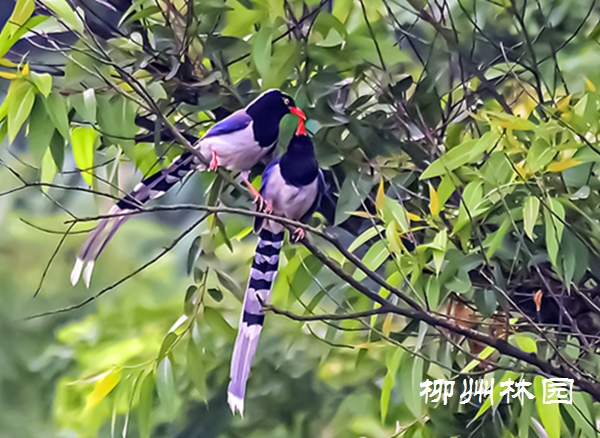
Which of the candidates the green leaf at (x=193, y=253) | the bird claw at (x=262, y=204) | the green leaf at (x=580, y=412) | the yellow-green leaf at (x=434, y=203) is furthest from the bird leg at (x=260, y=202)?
the green leaf at (x=580, y=412)

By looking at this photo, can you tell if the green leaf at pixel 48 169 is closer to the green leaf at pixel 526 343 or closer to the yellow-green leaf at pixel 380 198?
the yellow-green leaf at pixel 380 198

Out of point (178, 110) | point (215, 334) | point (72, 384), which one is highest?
point (178, 110)

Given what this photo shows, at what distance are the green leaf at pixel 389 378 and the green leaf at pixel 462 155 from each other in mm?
234

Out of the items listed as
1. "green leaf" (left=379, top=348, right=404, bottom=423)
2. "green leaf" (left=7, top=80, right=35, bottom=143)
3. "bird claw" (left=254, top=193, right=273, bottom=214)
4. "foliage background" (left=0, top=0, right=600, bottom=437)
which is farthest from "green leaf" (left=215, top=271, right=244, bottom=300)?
"green leaf" (left=7, top=80, right=35, bottom=143)

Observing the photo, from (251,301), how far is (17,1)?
18.4 inches

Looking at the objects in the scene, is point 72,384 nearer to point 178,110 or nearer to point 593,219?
point 178,110

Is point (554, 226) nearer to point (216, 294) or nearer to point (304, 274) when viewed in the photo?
point (304, 274)

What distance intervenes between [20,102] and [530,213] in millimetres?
561

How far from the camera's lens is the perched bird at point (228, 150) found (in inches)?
32.5

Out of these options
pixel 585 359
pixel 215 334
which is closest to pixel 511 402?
pixel 585 359

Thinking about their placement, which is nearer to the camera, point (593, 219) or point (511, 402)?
point (593, 219)

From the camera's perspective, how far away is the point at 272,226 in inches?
33.9

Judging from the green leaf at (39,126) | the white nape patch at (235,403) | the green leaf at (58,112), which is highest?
the green leaf at (58,112)

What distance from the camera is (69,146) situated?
83 centimetres
